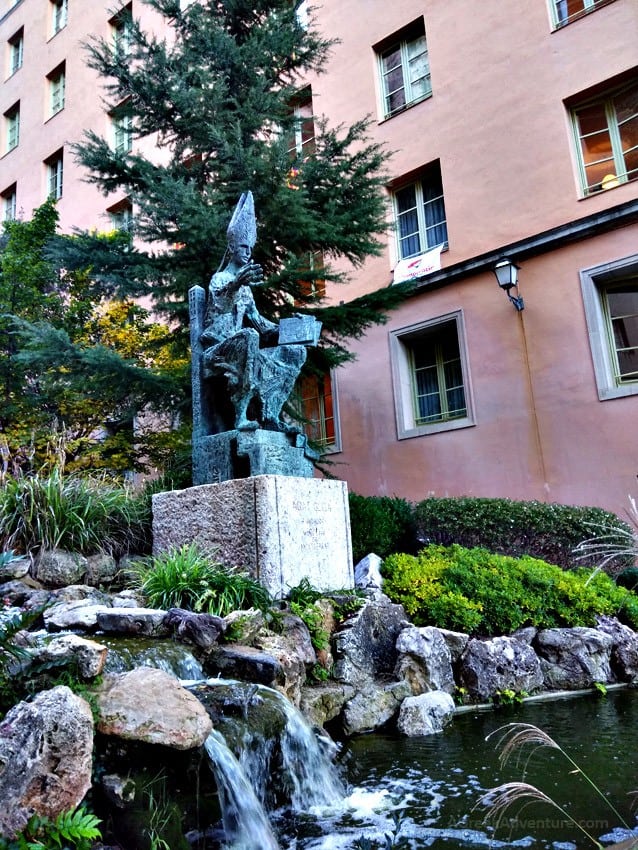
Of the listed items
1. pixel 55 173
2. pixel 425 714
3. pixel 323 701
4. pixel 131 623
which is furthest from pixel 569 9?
pixel 55 173

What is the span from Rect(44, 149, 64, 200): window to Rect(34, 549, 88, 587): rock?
18765mm

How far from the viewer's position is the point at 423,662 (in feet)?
17.0

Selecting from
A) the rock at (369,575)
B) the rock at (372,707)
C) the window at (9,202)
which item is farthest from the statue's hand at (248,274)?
the window at (9,202)

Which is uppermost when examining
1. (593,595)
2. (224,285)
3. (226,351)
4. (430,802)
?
(224,285)

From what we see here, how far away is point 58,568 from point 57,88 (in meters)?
22.5

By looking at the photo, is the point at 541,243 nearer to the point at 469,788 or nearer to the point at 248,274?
the point at 248,274

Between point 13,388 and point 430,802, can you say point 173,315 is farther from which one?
point 430,802

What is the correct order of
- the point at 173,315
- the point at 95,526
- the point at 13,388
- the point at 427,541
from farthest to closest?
1. the point at 13,388
2. the point at 173,315
3. the point at 427,541
4. the point at 95,526

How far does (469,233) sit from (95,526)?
29.1 ft

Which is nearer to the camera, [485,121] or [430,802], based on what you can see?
[430,802]

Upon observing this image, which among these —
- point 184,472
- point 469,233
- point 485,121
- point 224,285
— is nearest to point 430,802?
point 224,285

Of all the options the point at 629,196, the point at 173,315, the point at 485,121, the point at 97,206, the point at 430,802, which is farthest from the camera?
the point at 97,206

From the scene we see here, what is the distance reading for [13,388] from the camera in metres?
11.5

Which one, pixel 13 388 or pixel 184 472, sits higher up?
pixel 13 388
